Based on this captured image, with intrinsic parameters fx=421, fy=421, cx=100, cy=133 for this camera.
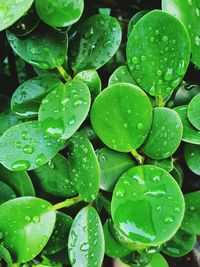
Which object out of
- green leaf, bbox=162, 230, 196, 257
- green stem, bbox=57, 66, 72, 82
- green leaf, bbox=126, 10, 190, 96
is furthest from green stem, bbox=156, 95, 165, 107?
green leaf, bbox=162, 230, 196, 257

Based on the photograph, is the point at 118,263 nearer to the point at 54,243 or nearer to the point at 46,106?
the point at 54,243

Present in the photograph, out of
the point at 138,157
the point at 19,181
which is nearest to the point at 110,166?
the point at 138,157

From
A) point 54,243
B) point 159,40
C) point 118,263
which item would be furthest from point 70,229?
point 118,263

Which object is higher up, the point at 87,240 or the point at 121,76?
the point at 121,76

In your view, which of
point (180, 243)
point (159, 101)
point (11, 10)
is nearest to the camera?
point (11, 10)

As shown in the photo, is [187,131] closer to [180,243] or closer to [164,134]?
[164,134]

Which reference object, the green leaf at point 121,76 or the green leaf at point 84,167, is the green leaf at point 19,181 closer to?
the green leaf at point 84,167
